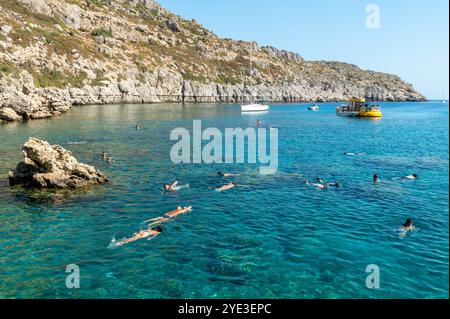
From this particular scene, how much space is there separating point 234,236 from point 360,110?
351 ft

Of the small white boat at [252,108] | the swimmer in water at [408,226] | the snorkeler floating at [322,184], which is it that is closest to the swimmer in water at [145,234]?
the swimmer in water at [408,226]

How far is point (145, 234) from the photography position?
20.9 m

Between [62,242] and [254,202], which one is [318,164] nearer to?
[254,202]

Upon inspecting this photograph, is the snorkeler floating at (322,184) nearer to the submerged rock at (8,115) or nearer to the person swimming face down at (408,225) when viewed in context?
the person swimming face down at (408,225)

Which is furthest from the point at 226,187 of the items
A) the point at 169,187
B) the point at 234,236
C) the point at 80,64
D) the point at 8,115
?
the point at 80,64

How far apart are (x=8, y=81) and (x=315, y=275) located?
349 feet

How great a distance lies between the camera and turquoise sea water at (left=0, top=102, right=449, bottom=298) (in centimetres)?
1570

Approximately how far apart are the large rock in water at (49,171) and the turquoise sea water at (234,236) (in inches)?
55.1

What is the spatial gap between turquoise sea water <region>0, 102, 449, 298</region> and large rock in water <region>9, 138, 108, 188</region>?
1.40 metres

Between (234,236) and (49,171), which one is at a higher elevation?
(49,171)

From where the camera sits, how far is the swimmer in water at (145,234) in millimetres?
19973

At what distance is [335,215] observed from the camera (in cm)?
2462

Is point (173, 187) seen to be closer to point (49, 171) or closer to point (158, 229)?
point (158, 229)


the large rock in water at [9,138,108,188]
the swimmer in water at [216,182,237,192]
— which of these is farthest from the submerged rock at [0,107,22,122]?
the swimmer in water at [216,182,237,192]
